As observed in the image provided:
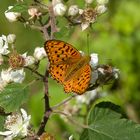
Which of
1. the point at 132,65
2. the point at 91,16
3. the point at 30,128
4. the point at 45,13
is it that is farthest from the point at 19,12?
the point at 132,65

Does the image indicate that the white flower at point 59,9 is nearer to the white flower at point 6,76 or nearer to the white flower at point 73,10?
the white flower at point 73,10

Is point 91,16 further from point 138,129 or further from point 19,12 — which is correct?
point 138,129

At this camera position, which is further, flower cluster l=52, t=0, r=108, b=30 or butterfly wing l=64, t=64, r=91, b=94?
flower cluster l=52, t=0, r=108, b=30

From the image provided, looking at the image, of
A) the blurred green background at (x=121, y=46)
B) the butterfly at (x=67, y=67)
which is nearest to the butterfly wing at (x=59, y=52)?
the butterfly at (x=67, y=67)

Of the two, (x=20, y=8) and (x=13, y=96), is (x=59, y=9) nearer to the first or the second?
(x=20, y=8)

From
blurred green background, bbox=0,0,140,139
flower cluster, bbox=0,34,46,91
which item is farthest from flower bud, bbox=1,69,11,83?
blurred green background, bbox=0,0,140,139

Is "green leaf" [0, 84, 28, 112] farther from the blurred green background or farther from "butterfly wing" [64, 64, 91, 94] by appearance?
the blurred green background
